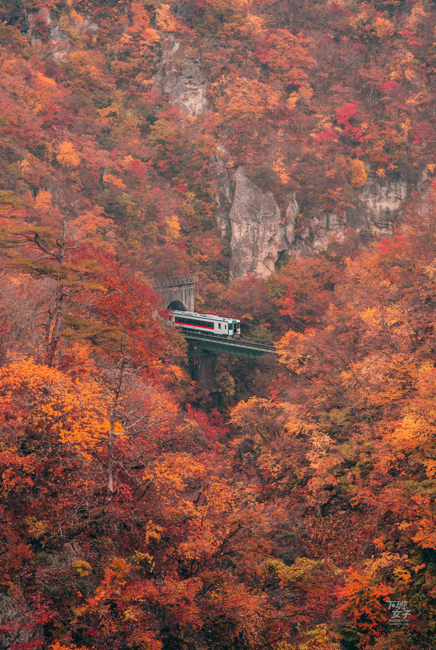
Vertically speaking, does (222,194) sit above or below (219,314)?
above

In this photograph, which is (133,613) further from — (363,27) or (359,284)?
(363,27)

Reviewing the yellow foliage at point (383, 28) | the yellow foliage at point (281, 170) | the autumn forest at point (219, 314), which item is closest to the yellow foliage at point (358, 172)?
the autumn forest at point (219, 314)

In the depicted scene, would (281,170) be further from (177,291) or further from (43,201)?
(43,201)

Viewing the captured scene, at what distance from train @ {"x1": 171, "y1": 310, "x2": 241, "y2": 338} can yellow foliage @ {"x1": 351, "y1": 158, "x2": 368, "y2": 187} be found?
69.9ft

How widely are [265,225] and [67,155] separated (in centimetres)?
1817

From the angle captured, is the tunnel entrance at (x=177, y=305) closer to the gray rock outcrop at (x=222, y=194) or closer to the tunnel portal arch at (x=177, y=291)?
the tunnel portal arch at (x=177, y=291)

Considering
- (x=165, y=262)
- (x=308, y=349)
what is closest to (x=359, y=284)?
(x=308, y=349)

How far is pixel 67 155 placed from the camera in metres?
43.9

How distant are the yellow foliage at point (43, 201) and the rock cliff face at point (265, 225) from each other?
17.6 m

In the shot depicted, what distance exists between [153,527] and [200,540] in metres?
1.25

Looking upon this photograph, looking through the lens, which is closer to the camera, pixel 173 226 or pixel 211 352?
pixel 211 352

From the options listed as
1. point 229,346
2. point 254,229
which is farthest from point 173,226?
point 229,346

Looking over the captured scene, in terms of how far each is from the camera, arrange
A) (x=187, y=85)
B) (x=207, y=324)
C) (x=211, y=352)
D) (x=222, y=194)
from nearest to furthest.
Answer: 1. (x=207, y=324)
2. (x=211, y=352)
3. (x=222, y=194)
4. (x=187, y=85)

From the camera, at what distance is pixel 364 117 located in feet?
180
